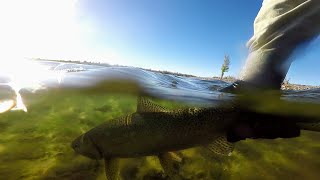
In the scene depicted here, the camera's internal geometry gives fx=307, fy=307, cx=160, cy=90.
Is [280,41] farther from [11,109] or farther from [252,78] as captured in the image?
[11,109]

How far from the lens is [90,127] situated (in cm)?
656

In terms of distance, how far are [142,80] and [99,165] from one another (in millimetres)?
3858

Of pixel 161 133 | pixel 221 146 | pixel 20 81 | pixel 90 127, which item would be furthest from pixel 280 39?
pixel 20 81

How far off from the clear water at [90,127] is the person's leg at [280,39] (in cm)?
119

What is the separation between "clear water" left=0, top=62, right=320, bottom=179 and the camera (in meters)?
5.06

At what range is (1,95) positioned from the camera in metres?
8.28

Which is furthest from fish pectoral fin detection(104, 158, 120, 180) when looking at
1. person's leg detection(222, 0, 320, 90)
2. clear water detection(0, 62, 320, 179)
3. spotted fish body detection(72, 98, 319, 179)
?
person's leg detection(222, 0, 320, 90)

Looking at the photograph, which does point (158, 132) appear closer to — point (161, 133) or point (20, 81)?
point (161, 133)

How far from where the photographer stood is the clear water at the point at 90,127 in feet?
16.6

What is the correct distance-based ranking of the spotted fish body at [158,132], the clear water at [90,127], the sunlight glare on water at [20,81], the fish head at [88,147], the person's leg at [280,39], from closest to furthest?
the spotted fish body at [158,132] < the fish head at [88,147] < the clear water at [90,127] < the person's leg at [280,39] < the sunlight glare on water at [20,81]

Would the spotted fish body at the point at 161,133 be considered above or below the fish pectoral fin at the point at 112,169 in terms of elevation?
above

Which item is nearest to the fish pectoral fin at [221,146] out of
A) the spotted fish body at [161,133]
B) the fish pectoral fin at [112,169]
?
the spotted fish body at [161,133]

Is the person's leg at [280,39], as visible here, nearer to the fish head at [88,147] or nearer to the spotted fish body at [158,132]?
the spotted fish body at [158,132]

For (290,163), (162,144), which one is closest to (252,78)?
(290,163)
